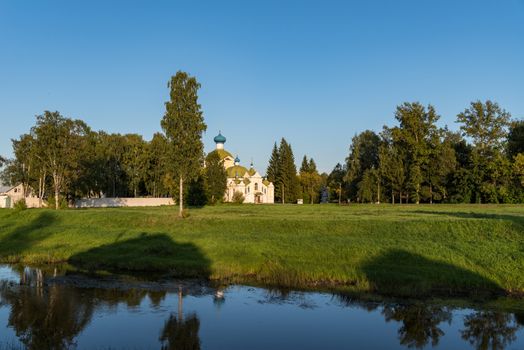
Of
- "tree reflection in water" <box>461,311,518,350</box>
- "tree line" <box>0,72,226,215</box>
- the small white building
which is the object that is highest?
"tree line" <box>0,72,226,215</box>

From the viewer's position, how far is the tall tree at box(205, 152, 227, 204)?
243 feet

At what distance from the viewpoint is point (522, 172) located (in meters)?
69.8

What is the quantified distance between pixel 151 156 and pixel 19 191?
78.5 feet

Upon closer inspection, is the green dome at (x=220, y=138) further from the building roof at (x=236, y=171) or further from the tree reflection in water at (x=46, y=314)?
the tree reflection in water at (x=46, y=314)

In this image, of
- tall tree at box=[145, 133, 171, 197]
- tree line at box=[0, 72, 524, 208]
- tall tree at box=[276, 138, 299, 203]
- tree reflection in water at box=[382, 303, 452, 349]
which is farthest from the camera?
tall tree at box=[276, 138, 299, 203]

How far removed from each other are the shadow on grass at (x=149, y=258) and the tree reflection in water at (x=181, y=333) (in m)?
6.15

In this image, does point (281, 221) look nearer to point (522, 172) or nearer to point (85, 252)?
point (85, 252)

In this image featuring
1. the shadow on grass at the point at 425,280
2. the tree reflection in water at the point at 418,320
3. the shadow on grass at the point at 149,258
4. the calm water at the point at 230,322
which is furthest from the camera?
the shadow on grass at the point at 149,258

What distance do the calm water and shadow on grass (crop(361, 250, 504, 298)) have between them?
161 centimetres

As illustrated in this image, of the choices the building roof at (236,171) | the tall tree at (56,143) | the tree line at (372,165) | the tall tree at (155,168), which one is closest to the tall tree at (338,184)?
the tree line at (372,165)

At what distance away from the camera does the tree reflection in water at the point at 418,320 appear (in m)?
13.3

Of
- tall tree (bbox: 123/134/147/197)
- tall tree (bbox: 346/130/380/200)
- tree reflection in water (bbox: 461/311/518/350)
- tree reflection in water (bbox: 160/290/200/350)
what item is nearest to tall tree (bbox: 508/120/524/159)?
tall tree (bbox: 346/130/380/200)

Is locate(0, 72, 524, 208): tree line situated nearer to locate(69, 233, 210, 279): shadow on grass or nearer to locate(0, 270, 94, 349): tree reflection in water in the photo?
locate(69, 233, 210, 279): shadow on grass

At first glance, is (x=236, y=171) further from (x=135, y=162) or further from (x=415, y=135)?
(x=415, y=135)
